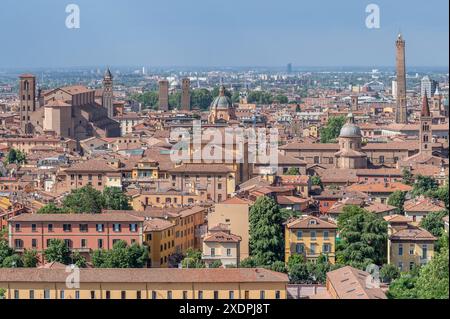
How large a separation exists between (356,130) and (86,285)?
48.0ft

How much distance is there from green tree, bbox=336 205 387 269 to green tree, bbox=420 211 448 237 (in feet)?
2.57

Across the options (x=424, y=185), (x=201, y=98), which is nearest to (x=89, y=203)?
(x=424, y=185)

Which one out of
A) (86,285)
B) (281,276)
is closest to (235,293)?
(281,276)

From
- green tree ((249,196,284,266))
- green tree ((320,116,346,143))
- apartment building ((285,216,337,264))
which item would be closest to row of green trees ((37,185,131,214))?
green tree ((249,196,284,266))

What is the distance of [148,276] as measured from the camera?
10125 mm

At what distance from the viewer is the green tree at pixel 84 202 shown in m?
15.2

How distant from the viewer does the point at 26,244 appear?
13.1 m

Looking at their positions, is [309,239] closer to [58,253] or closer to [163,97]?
[58,253]

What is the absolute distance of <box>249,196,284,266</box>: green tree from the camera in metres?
12.8

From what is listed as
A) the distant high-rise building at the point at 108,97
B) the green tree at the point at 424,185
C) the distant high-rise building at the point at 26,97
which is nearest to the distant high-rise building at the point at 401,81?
the distant high-rise building at the point at 108,97

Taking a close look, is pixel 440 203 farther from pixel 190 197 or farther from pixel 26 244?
pixel 26 244

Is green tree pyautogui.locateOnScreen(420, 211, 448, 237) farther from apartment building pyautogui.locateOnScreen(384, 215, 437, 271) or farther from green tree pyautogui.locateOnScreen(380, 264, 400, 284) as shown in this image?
green tree pyautogui.locateOnScreen(380, 264, 400, 284)

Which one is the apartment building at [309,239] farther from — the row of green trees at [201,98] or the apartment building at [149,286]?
the row of green trees at [201,98]

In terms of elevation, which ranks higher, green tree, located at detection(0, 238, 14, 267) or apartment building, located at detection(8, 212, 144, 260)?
apartment building, located at detection(8, 212, 144, 260)
